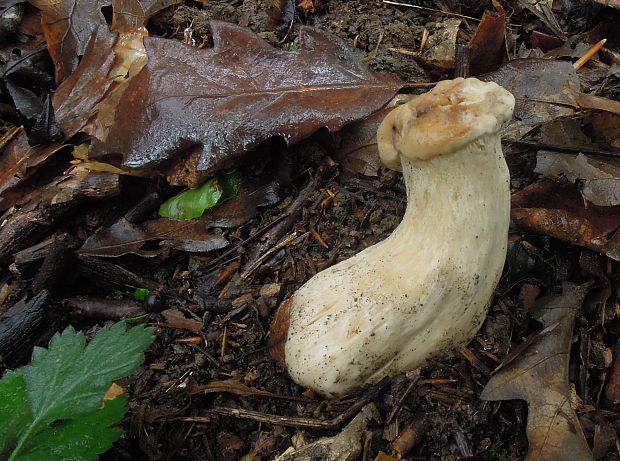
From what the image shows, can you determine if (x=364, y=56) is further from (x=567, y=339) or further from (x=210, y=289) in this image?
(x=567, y=339)

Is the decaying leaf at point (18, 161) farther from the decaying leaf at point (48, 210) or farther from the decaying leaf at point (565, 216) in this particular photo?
the decaying leaf at point (565, 216)

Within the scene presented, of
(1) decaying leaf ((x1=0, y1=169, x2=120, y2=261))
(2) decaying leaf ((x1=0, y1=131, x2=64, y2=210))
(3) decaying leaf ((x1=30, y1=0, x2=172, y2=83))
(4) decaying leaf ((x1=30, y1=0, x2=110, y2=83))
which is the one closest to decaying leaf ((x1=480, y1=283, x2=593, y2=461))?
(1) decaying leaf ((x1=0, y1=169, x2=120, y2=261))

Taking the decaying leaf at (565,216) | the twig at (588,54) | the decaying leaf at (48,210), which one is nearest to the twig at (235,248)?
the decaying leaf at (48,210)

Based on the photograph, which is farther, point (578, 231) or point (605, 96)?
point (605, 96)

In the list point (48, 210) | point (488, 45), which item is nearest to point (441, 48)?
point (488, 45)

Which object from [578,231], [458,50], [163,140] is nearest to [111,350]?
[163,140]

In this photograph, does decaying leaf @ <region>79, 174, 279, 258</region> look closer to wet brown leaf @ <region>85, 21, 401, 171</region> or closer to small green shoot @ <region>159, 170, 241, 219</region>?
small green shoot @ <region>159, 170, 241, 219</region>

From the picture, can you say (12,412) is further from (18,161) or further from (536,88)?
(536,88)
